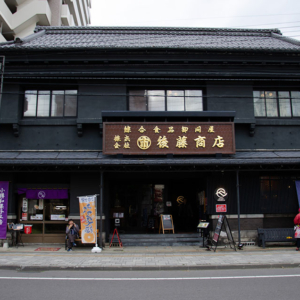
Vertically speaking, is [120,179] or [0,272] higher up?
[120,179]

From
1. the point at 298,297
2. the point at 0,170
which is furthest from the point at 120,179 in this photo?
the point at 298,297

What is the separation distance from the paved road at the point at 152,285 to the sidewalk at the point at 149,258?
493mm

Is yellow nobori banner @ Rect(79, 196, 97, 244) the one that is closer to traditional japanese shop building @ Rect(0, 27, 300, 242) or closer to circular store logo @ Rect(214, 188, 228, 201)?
traditional japanese shop building @ Rect(0, 27, 300, 242)

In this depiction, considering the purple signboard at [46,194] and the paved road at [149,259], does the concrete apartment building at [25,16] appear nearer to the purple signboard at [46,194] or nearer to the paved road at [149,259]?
the purple signboard at [46,194]

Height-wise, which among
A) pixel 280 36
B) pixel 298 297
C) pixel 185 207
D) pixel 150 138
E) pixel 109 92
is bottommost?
pixel 298 297

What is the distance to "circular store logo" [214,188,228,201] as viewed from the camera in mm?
15094

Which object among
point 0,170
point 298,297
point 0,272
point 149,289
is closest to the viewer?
point 298,297

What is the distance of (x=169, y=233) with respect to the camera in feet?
53.5

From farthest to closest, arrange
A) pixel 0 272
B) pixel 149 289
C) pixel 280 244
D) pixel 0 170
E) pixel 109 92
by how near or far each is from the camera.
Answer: pixel 109 92, pixel 280 244, pixel 0 170, pixel 0 272, pixel 149 289

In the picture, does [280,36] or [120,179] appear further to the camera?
[280,36]

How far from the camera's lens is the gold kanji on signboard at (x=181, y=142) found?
49.7 ft

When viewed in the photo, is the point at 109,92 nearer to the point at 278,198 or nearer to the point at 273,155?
the point at 273,155

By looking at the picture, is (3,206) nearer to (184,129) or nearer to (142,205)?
(142,205)

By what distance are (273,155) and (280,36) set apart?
385 inches
